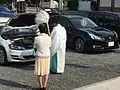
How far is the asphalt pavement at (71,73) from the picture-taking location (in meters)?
8.65

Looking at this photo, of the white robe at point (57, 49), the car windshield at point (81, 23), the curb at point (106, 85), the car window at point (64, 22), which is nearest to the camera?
the curb at point (106, 85)

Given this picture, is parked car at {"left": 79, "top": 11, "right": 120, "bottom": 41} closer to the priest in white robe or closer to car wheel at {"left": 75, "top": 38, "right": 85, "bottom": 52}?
car wheel at {"left": 75, "top": 38, "right": 85, "bottom": 52}

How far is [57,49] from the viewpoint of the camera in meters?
9.75

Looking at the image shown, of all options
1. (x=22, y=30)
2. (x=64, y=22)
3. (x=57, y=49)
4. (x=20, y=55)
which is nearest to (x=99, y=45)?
(x=64, y=22)

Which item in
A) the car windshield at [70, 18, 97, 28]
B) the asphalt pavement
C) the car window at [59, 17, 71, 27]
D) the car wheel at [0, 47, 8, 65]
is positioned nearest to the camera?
the asphalt pavement

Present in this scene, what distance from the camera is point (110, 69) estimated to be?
35.4 feet

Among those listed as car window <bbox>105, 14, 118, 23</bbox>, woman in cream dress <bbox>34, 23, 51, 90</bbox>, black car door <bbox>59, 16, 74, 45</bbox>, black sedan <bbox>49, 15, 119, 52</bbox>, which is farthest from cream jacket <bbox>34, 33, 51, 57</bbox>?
car window <bbox>105, 14, 118, 23</bbox>

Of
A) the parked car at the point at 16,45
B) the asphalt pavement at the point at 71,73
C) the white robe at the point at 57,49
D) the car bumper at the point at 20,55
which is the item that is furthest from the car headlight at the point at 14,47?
the white robe at the point at 57,49

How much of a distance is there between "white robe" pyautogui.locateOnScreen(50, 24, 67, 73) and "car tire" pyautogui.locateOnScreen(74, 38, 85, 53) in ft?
14.5

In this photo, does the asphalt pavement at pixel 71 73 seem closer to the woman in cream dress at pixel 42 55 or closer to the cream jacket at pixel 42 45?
the woman in cream dress at pixel 42 55

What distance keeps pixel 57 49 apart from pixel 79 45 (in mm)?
4712

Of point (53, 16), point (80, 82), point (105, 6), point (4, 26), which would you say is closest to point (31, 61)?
point (4, 26)

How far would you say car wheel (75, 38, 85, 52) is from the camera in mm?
14266

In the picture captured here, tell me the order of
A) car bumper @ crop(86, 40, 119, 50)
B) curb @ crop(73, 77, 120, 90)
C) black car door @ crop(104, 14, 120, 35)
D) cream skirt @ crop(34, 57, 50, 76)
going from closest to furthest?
cream skirt @ crop(34, 57, 50, 76) → curb @ crop(73, 77, 120, 90) → car bumper @ crop(86, 40, 119, 50) → black car door @ crop(104, 14, 120, 35)
